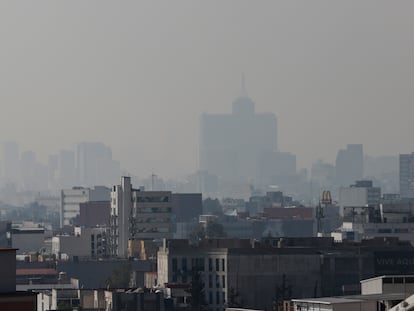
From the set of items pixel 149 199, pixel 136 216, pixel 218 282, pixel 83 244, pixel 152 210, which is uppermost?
pixel 149 199

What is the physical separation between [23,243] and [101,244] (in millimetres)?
23805

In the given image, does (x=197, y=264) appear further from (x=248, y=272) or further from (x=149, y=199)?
(x=149, y=199)

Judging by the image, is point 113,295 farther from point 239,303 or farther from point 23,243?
point 23,243

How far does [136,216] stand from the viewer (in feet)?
493

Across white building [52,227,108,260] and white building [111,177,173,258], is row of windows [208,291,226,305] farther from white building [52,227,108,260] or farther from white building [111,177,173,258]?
white building [52,227,108,260]

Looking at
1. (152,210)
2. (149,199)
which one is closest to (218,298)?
(149,199)

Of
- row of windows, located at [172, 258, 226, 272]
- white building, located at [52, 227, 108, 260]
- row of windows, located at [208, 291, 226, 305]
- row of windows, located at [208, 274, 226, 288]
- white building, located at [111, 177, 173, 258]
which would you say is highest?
white building, located at [111, 177, 173, 258]

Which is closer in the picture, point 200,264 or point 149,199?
point 200,264

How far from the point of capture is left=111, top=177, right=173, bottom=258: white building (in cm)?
15025

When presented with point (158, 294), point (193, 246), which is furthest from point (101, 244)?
point (158, 294)

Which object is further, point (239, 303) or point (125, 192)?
point (125, 192)

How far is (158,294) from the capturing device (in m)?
78.4

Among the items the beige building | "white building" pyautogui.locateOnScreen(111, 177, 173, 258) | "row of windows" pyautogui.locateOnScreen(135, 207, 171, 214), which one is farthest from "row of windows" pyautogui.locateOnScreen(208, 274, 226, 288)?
"row of windows" pyautogui.locateOnScreen(135, 207, 171, 214)

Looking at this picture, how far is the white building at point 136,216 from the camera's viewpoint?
5915 inches
